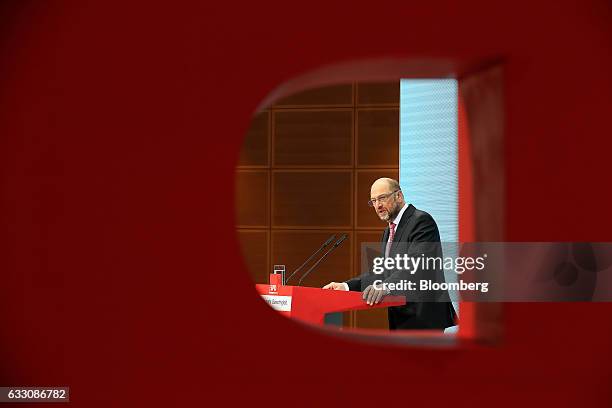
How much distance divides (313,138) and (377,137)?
0.47 metres

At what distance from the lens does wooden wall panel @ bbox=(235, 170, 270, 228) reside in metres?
5.28

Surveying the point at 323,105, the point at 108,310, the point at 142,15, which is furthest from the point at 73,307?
the point at 323,105

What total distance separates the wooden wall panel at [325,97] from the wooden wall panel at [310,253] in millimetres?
946

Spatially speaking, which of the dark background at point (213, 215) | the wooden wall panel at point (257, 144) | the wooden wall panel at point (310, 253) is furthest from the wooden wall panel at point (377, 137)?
the dark background at point (213, 215)

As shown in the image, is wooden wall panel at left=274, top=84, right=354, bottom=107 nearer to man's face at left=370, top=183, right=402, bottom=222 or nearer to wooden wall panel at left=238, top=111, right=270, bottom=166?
wooden wall panel at left=238, top=111, right=270, bottom=166

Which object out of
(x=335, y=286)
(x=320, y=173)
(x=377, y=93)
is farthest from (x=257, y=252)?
(x=335, y=286)

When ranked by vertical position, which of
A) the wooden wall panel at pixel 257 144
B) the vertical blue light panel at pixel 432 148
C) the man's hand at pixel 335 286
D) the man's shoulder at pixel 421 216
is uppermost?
the wooden wall panel at pixel 257 144

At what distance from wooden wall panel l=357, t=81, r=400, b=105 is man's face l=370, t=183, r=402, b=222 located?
6.82 feet

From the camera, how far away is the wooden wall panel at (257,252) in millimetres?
5281

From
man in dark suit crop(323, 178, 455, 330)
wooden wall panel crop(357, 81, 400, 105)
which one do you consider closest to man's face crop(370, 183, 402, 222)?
man in dark suit crop(323, 178, 455, 330)

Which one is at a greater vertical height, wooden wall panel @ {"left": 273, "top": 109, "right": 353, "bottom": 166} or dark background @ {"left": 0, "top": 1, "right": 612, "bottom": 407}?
wooden wall panel @ {"left": 273, "top": 109, "right": 353, "bottom": 166}

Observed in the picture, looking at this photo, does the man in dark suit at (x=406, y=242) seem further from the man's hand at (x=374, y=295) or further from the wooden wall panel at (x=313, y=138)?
the wooden wall panel at (x=313, y=138)

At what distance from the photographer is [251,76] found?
189cm

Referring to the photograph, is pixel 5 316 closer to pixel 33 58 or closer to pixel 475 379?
pixel 33 58
